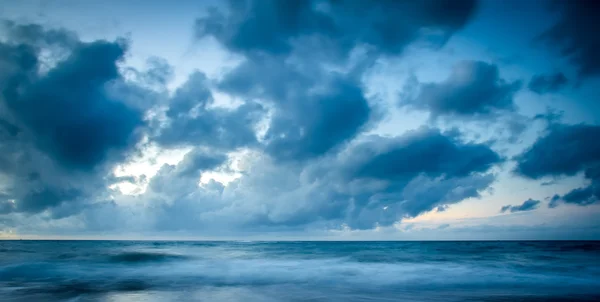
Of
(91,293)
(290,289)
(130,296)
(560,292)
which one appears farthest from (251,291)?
(560,292)


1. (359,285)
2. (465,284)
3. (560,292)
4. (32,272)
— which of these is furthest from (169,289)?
(560,292)

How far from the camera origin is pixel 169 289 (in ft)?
50.5

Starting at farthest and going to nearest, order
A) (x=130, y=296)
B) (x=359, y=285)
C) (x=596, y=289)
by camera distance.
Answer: (x=359, y=285) < (x=596, y=289) < (x=130, y=296)

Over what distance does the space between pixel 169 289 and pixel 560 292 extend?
1863 cm

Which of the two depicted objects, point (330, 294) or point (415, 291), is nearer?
point (330, 294)

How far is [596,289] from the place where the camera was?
16.3 metres

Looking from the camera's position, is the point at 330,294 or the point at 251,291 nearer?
the point at 330,294

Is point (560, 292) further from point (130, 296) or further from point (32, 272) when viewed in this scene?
point (32, 272)

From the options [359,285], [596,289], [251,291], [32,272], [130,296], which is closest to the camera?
[130,296]

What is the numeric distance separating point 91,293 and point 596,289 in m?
24.2

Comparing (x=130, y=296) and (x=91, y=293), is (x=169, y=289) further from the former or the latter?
Result: (x=91, y=293)

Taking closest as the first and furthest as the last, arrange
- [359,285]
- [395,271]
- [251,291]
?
[251,291] < [359,285] < [395,271]

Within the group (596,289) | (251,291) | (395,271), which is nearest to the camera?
(251,291)

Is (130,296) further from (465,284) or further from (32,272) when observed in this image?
(465,284)
